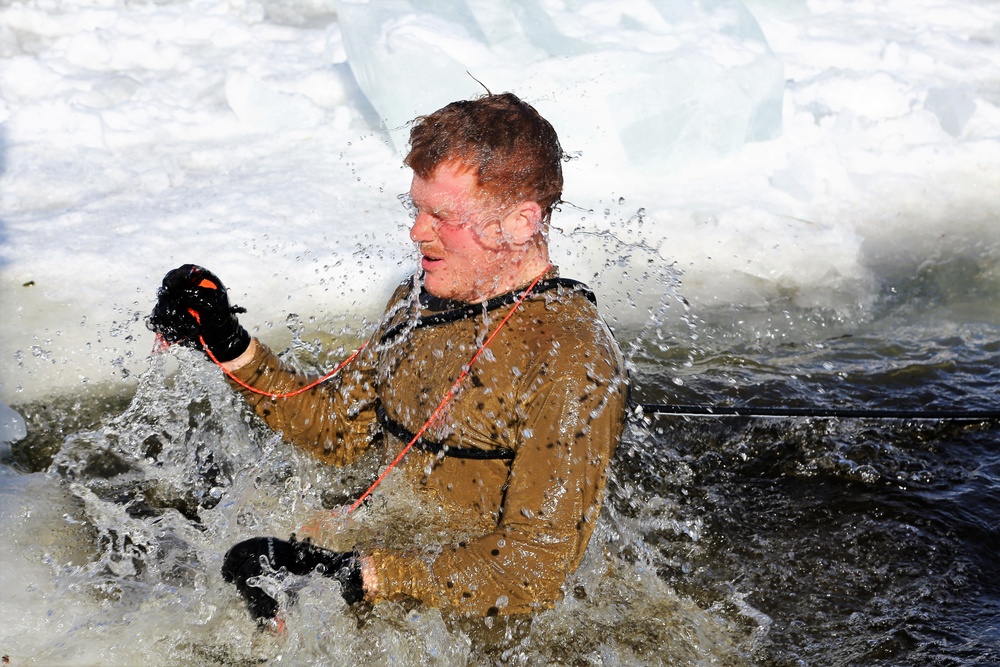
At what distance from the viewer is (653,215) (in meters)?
5.23

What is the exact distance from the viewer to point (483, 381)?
2.27 m

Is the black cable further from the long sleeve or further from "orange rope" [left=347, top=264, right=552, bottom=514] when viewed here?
"orange rope" [left=347, top=264, right=552, bottom=514]

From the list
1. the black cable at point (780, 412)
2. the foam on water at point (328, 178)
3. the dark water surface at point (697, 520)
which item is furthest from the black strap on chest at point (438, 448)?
the foam on water at point (328, 178)

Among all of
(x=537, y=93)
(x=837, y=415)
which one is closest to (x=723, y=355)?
(x=837, y=415)

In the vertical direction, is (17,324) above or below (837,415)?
below

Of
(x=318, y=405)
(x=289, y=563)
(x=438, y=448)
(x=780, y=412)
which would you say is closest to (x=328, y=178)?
(x=318, y=405)

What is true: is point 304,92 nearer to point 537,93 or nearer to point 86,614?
point 537,93

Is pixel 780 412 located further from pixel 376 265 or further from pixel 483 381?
pixel 376 265

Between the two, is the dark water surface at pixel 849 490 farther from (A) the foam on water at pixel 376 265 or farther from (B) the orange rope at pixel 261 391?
(B) the orange rope at pixel 261 391

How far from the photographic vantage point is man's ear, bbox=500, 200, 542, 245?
2.25 m

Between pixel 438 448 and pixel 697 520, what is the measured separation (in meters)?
1.33

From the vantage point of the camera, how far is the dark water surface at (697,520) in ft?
8.34

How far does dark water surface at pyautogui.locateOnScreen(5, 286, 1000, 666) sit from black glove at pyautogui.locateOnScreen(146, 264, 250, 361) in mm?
617

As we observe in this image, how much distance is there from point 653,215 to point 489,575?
3.50 metres
